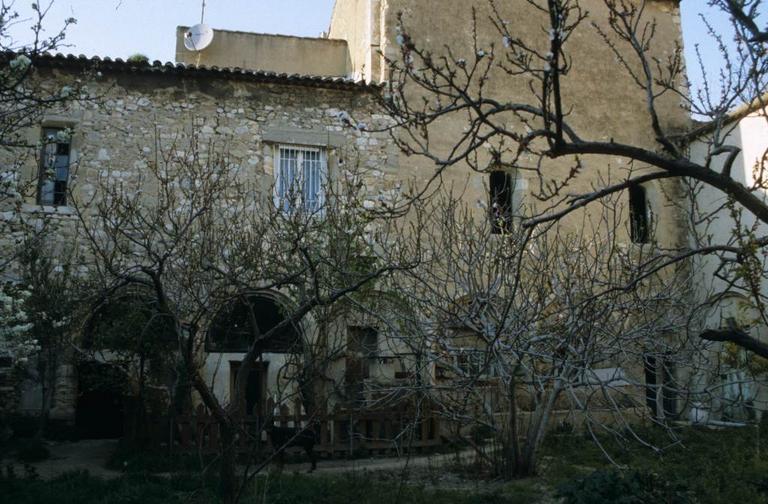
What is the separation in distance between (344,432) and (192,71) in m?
6.61

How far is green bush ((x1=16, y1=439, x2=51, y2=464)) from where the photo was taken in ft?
32.8

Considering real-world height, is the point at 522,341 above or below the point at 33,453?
above

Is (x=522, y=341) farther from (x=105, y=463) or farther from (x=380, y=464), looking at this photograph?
(x=105, y=463)

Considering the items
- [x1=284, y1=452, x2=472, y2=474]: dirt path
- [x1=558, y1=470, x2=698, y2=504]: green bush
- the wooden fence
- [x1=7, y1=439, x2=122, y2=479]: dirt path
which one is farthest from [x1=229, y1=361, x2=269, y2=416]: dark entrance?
[x1=558, y1=470, x2=698, y2=504]: green bush

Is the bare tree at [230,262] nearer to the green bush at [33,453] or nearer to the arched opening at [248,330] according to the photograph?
the arched opening at [248,330]

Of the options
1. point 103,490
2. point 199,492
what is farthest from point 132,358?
point 199,492

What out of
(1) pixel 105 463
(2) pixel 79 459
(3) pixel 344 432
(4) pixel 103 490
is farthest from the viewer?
(3) pixel 344 432

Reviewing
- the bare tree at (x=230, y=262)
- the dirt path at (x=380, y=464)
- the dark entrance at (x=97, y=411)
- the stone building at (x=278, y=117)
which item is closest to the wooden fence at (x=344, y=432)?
the dirt path at (x=380, y=464)

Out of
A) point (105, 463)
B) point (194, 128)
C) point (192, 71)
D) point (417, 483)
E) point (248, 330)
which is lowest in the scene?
point (417, 483)

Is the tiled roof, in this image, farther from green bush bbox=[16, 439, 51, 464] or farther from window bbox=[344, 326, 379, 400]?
green bush bbox=[16, 439, 51, 464]

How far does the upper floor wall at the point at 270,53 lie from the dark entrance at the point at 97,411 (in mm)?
7137

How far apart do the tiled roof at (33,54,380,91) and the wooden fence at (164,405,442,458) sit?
5862 mm

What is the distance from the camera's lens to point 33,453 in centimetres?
1002

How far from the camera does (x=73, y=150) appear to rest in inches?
485
